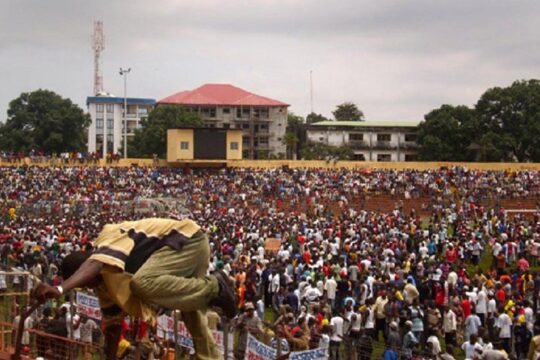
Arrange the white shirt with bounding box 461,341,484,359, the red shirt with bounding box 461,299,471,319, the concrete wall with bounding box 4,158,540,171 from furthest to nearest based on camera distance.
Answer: the concrete wall with bounding box 4,158,540,171 → the red shirt with bounding box 461,299,471,319 → the white shirt with bounding box 461,341,484,359

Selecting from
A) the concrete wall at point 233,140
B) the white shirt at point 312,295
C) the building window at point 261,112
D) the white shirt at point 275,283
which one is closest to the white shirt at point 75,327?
the white shirt at point 312,295

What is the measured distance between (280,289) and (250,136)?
6305cm

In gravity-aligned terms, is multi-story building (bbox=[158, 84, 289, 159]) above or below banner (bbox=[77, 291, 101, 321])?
above

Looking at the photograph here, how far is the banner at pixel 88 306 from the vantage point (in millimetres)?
11517

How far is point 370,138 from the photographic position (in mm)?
70812

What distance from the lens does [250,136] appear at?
7806cm

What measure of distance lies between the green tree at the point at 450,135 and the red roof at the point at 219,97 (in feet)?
72.3

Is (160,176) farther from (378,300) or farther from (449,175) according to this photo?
(378,300)

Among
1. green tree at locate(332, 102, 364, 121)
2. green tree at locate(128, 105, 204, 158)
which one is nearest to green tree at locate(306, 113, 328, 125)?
green tree at locate(332, 102, 364, 121)

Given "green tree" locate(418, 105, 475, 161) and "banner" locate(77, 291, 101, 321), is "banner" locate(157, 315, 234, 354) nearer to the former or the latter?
"banner" locate(77, 291, 101, 321)

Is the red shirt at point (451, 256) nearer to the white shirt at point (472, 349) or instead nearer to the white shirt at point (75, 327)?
the white shirt at point (472, 349)

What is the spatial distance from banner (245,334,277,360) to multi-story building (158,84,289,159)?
6781cm

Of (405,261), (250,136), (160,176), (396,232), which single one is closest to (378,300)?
(405,261)

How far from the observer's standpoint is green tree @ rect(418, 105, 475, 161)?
5816 centimetres
